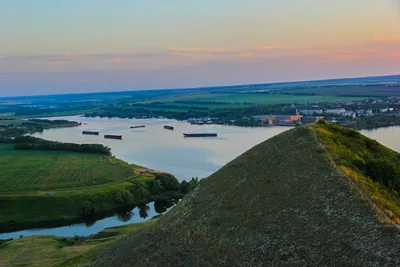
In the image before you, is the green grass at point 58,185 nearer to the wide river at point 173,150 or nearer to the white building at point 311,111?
the wide river at point 173,150

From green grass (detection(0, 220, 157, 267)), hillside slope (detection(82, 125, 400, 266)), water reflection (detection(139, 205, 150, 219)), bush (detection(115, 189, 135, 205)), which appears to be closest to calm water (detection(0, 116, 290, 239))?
water reflection (detection(139, 205, 150, 219))

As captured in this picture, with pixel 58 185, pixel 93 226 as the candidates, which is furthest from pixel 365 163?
pixel 58 185

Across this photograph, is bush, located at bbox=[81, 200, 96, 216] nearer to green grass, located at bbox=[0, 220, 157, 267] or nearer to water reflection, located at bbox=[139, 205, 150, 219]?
water reflection, located at bbox=[139, 205, 150, 219]

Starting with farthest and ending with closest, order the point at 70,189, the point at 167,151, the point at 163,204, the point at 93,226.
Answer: the point at 167,151
the point at 70,189
the point at 163,204
the point at 93,226

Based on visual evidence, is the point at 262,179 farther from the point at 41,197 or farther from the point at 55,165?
the point at 55,165

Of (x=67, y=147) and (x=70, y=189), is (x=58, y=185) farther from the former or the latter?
(x=67, y=147)

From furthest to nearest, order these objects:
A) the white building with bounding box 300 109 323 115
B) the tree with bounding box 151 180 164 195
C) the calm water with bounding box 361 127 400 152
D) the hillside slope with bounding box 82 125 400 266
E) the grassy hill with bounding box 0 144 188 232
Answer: the white building with bounding box 300 109 323 115 → the calm water with bounding box 361 127 400 152 → the tree with bounding box 151 180 164 195 → the grassy hill with bounding box 0 144 188 232 → the hillside slope with bounding box 82 125 400 266
